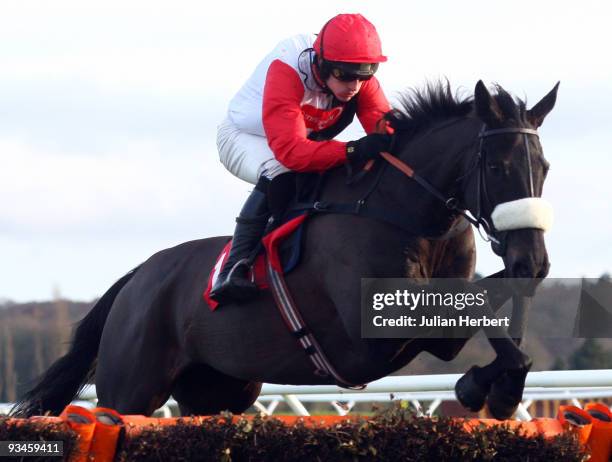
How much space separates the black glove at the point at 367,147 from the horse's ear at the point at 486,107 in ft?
1.92

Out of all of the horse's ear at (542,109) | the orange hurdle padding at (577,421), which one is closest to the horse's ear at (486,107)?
the horse's ear at (542,109)

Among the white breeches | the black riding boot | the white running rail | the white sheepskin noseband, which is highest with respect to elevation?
the white breeches

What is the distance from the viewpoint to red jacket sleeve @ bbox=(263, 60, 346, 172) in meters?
5.24

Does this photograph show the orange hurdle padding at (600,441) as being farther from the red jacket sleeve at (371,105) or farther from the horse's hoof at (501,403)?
the red jacket sleeve at (371,105)

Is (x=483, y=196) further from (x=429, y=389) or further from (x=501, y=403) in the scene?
(x=429, y=389)

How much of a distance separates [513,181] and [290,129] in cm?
115

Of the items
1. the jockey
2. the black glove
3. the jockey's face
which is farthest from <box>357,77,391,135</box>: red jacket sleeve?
the black glove

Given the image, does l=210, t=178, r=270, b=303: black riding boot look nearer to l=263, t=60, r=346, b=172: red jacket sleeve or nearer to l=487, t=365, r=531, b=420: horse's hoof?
l=263, t=60, r=346, b=172: red jacket sleeve

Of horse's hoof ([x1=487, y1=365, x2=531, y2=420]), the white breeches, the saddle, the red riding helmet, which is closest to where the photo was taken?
horse's hoof ([x1=487, y1=365, x2=531, y2=420])

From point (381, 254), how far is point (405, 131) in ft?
2.04

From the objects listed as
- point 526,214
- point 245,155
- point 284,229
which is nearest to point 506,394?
point 526,214

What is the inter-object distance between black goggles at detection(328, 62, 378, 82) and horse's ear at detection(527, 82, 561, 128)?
2.75 ft

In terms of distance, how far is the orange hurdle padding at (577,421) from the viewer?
4.18m

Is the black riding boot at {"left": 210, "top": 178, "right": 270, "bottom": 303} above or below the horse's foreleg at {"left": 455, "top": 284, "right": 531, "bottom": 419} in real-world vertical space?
above
